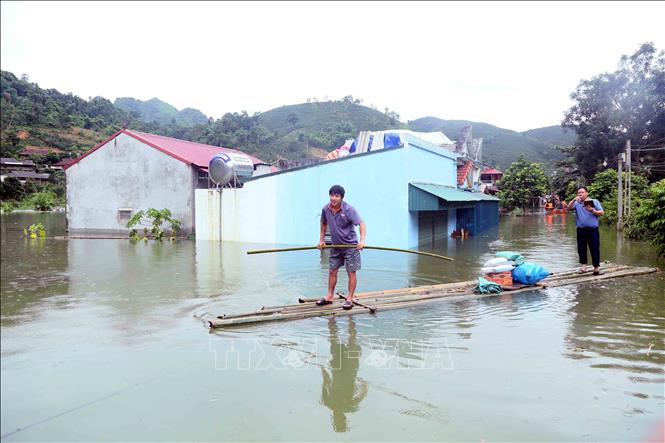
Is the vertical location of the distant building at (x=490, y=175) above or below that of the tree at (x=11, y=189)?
above

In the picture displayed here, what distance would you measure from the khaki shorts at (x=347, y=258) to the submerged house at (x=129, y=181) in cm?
1374

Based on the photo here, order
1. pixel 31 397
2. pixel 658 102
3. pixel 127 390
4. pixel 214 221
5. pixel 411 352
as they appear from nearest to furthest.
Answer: pixel 31 397 < pixel 127 390 < pixel 411 352 < pixel 214 221 < pixel 658 102

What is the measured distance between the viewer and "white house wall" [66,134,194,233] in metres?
19.5

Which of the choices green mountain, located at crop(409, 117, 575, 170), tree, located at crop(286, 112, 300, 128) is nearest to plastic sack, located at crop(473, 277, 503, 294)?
green mountain, located at crop(409, 117, 575, 170)

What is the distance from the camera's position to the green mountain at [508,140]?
7962cm

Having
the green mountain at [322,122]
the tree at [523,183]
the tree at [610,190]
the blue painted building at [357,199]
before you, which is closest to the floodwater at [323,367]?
the blue painted building at [357,199]

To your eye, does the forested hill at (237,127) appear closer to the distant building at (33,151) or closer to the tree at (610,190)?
the distant building at (33,151)

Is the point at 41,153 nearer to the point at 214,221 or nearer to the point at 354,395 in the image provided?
the point at 354,395

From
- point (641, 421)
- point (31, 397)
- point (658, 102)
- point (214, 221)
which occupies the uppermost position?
point (658, 102)

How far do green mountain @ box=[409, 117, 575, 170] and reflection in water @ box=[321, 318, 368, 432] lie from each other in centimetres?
7366

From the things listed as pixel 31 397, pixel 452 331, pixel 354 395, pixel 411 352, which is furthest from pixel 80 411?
pixel 452 331

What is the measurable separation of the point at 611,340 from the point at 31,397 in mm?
5753

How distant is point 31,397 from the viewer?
342 centimetres

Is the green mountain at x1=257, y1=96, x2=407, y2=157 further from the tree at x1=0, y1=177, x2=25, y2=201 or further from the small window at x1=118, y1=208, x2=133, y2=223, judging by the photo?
the tree at x1=0, y1=177, x2=25, y2=201
